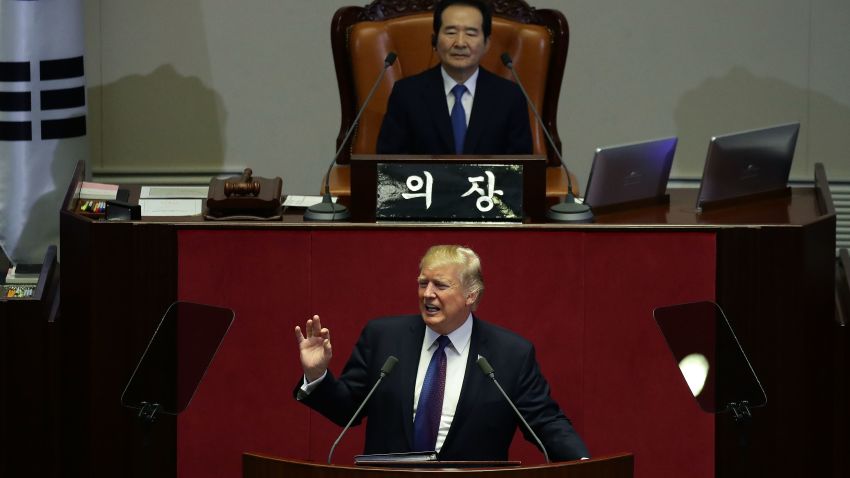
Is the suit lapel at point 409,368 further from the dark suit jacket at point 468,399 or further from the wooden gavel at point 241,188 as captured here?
the wooden gavel at point 241,188

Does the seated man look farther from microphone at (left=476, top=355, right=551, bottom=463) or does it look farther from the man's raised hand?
microphone at (left=476, top=355, right=551, bottom=463)

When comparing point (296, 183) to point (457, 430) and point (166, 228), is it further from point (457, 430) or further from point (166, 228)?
point (457, 430)

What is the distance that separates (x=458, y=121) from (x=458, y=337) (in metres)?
1.49

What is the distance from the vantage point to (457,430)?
3.50m

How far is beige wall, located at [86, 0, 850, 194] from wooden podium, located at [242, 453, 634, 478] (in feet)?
12.1

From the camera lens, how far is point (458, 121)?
195 inches

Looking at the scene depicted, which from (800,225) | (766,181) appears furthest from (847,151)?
(800,225)

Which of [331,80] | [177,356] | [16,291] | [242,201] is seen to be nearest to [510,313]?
[242,201]

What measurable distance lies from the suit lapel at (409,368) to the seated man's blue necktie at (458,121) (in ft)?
4.63

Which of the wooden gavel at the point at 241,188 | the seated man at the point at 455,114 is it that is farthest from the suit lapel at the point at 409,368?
the seated man at the point at 455,114

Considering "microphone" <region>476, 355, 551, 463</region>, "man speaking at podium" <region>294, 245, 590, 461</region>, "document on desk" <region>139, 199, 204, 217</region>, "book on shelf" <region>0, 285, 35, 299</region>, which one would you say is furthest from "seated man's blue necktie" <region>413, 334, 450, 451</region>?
"book on shelf" <region>0, 285, 35, 299</region>

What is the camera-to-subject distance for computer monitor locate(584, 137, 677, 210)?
4266 millimetres

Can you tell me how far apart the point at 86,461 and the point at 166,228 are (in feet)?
2.42

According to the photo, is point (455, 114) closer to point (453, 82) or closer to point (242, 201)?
point (453, 82)
